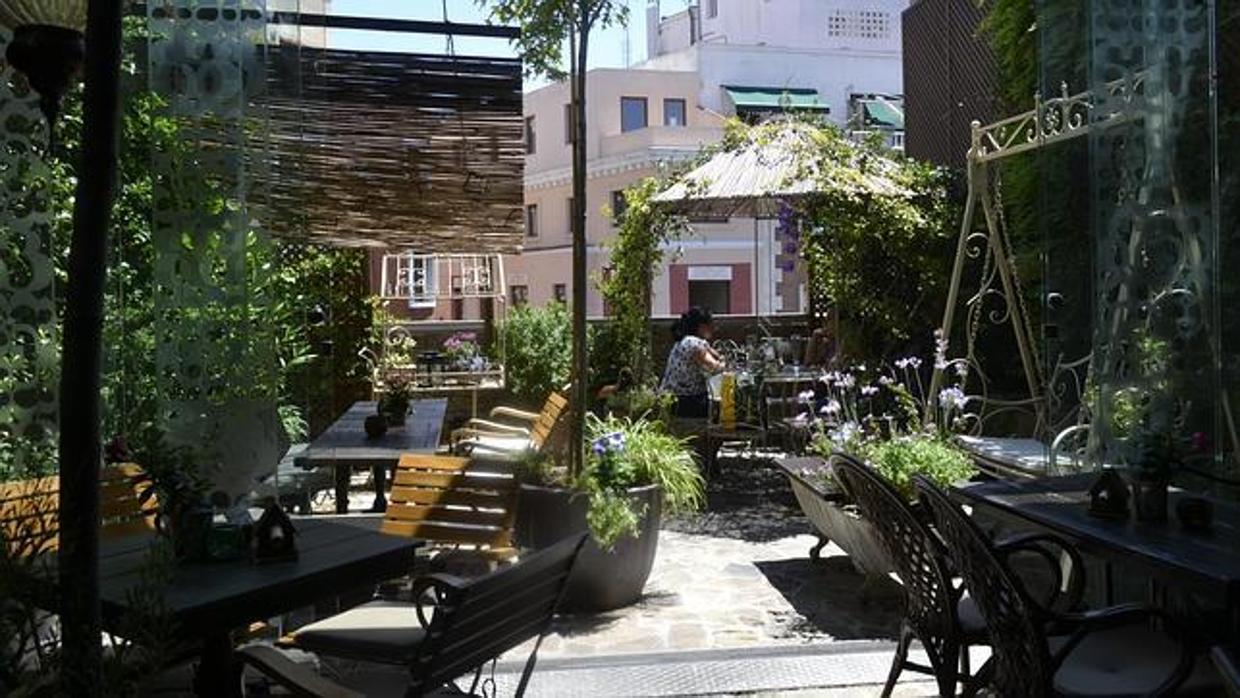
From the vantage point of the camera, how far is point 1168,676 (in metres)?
2.87

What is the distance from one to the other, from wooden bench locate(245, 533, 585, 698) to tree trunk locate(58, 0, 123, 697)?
0.84 m

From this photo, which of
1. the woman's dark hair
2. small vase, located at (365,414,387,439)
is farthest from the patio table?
the woman's dark hair

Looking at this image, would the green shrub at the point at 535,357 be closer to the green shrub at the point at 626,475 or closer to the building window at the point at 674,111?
the green shrub at the point at 626,475

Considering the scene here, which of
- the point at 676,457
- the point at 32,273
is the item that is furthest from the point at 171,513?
the point at 676,457

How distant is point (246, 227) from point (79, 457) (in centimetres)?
204

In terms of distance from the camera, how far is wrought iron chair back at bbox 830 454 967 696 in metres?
3.21

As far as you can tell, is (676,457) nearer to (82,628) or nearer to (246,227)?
(246,227)

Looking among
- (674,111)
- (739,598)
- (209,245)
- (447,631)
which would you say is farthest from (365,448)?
(674,111)

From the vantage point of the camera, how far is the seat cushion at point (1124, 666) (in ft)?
9.28

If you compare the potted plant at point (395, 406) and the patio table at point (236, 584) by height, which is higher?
the potted plant at point (395, 406)

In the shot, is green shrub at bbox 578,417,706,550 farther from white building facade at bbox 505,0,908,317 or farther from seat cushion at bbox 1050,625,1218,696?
white building facade at bbox 505,0,908,317

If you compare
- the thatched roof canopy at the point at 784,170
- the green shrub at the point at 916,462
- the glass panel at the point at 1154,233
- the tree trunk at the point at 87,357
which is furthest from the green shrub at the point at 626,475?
the thatched roof canopy at the point at 784,170

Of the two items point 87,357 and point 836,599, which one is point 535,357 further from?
point 87,357

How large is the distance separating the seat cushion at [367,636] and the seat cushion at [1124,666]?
181 cm
